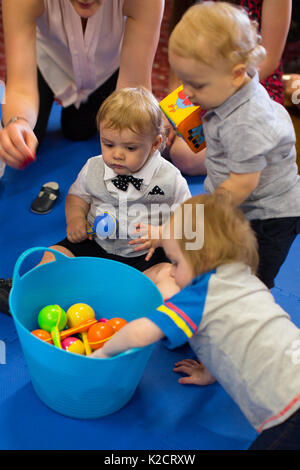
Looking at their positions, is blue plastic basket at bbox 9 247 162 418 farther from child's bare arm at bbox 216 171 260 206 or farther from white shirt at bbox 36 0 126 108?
white shirt at bbox 36 0 126 108

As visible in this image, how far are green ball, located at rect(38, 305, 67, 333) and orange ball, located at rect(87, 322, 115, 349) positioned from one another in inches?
3.0

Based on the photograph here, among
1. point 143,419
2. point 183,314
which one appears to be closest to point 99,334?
point 143,419

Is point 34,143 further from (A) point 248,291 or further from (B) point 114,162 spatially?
(A) point 248,291

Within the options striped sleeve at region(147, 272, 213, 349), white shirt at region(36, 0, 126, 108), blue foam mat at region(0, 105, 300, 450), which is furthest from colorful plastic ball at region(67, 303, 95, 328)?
white shirt at region(36, 0, 126, 108)

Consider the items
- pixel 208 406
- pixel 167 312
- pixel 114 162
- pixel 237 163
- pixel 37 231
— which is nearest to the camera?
pixel 167 312

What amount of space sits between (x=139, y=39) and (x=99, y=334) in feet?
2.84

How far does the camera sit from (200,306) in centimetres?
79

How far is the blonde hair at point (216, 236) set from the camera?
79 cm

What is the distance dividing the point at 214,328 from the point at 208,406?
274 mm

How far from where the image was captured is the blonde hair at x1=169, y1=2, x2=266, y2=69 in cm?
→ 81

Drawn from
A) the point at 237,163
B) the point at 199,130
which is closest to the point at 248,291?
the point at 237,163

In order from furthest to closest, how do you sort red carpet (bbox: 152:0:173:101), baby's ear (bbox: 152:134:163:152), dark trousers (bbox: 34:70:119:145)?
red carpet (bbox: 152:0:173:101)
dark trousers (bbox: 34:70:119:145)
baby's ear (bbox: 152:134:163:152)

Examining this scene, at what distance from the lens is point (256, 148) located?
2.85 feet

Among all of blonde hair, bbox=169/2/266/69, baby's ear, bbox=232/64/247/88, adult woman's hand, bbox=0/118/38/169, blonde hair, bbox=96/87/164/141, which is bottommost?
adult woman's hand, bbox=0/118/38/169
